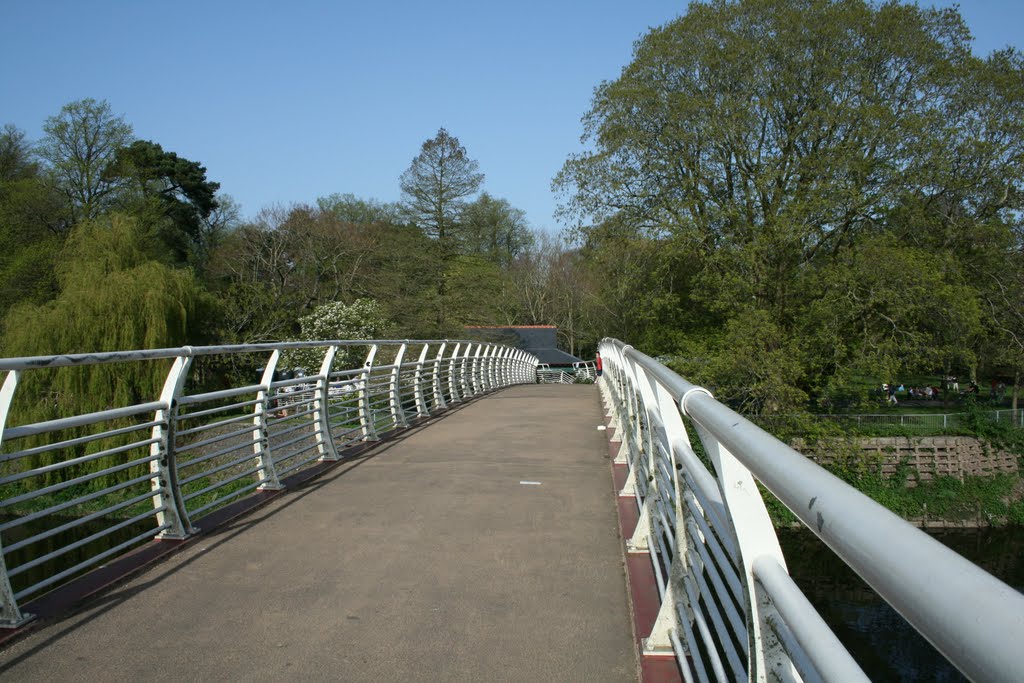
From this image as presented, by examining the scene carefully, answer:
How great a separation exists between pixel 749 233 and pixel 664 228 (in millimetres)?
A: 2616

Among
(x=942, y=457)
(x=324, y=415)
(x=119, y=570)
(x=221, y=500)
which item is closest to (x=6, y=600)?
(x=119, y=570)

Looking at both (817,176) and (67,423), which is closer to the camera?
(67,423)

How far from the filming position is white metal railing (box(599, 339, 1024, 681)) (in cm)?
71

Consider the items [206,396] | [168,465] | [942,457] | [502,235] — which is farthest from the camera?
[502,235]

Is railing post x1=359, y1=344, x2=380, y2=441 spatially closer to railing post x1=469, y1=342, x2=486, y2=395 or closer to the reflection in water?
the reflection in water

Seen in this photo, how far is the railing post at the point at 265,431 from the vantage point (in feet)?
20.7

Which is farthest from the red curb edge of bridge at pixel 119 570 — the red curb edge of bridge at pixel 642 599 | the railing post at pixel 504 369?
the railing post at pixel 504 369

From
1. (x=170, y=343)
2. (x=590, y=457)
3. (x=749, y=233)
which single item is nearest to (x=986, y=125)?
(x=749, y=233)

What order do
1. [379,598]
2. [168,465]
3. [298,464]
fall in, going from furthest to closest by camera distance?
[298,464], [168,465], [379,598]

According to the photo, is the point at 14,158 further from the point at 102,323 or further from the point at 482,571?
the point at 482,571

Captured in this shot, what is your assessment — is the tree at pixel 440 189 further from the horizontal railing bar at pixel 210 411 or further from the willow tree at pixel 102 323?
the horizontal railing bar at pixel 210 411

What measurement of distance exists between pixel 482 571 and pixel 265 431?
8.66ft

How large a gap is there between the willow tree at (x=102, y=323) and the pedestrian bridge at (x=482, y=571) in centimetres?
1473

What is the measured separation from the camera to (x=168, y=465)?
5.02m
